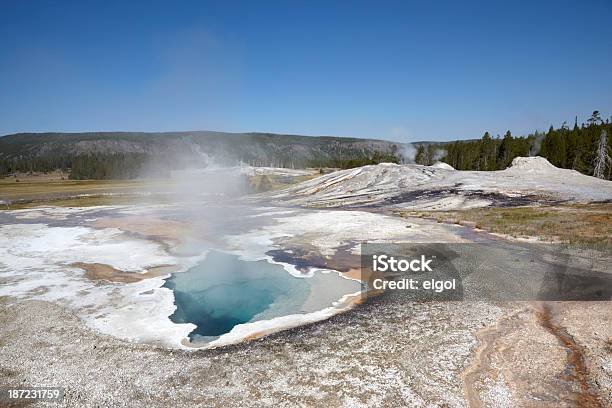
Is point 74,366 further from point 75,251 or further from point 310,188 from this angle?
point 310,188

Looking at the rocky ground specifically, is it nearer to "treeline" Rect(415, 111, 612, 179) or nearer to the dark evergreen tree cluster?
"treeline" Rect(415, 111, 612, 179)

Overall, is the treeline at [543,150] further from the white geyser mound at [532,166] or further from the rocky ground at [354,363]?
the rocky ground at [354,363]

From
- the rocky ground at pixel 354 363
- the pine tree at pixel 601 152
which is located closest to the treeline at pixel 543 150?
the pine tree at pixel 601 152

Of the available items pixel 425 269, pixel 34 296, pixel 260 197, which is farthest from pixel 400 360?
pixel 260 197

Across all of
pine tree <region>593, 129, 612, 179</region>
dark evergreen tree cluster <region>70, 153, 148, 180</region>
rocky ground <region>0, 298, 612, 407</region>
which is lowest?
rocky ground <region>0, 298, 612, 407</region>

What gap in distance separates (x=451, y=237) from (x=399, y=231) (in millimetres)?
3490

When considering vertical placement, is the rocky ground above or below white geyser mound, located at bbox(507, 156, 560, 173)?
below

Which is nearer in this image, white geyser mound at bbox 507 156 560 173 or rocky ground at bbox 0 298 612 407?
rocky ground at bbox 0 298 612 407

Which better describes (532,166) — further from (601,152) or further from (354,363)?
(354,363)

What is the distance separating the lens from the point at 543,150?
7194cm

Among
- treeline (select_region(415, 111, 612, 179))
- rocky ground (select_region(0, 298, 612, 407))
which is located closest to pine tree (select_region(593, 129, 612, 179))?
treeline (select_region(415, 111, 612, 179))

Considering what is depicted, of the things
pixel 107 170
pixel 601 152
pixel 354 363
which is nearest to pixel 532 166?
pixel 601 152

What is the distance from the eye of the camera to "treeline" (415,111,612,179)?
2522 inches

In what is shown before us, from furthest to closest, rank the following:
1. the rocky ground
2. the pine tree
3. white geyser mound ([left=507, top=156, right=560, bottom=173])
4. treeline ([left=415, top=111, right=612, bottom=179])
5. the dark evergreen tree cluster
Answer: the dark evergreen tree cluster
treeline ([left=415, top=111, right=612, bottom=179])
the pine tree
white geyser mound ([left=507, top=156, right=560, bottom=173])
the rocky ground
